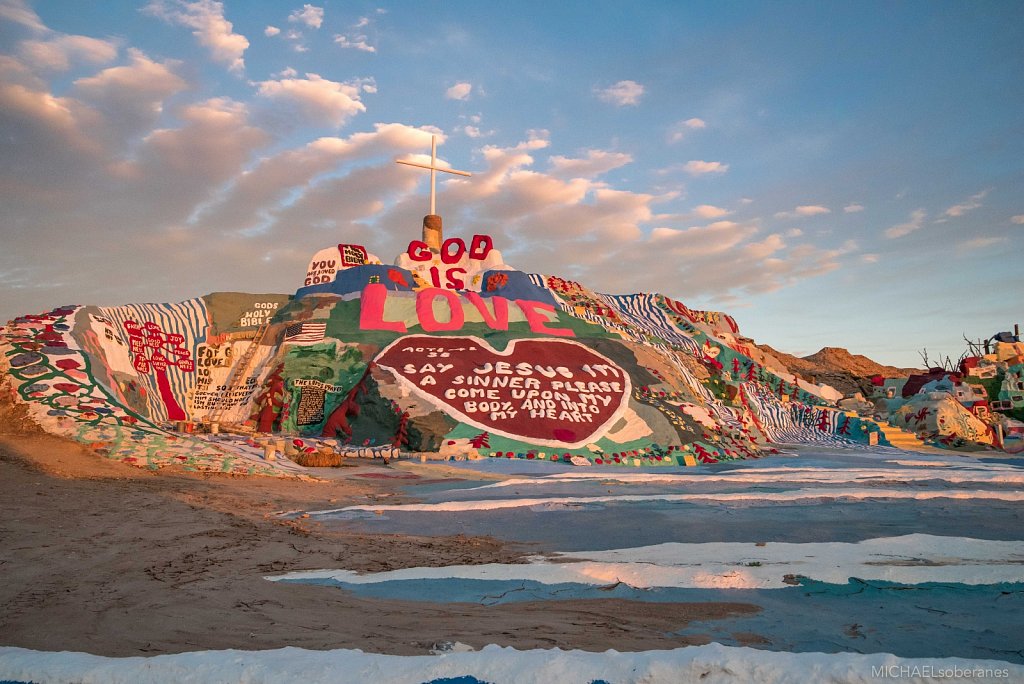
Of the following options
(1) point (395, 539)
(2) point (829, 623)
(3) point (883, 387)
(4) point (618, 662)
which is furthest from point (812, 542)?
(3) point (883, 387)

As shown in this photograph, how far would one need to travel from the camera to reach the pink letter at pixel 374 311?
22828 millimetres

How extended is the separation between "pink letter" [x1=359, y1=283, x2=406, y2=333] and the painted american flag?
1.38 metres

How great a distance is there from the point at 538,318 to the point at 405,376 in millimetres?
6962

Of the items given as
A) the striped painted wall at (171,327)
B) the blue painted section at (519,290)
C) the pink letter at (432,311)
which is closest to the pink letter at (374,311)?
the pink letter at (432,311)

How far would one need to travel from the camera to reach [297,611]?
4.22 metres

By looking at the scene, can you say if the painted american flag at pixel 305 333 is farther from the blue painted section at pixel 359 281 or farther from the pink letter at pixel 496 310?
the pink letter at pixel 496 310

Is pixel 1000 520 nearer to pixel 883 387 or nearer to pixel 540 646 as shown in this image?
pixel 540 646

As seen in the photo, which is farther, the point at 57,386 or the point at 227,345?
the point at 227,345

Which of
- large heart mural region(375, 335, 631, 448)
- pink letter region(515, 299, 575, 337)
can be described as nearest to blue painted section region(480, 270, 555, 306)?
pink letter region(515, 299, 575, 337)

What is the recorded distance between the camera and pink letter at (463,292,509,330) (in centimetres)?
2333

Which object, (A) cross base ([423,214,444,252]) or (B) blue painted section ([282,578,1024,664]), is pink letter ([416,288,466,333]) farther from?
(B) blue painted section ([282,578,1024,664])

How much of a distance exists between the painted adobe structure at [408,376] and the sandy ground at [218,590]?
463cm

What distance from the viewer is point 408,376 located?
62.3 ft

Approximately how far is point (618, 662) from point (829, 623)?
213 centimetres
